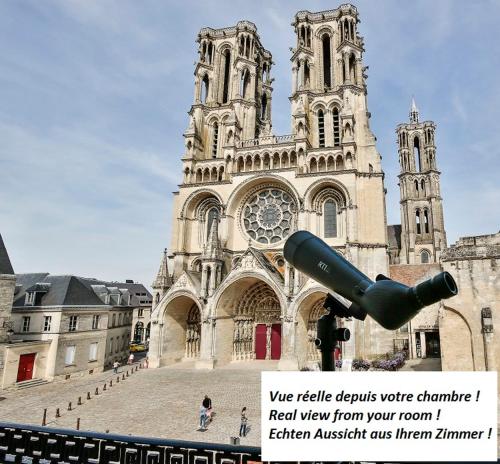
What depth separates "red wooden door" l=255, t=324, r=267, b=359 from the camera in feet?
96.6

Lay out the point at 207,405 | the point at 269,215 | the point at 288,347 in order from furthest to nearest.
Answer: the point at 269,215 < the point at 288,347 < the point at 207,405

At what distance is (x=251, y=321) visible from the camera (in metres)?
29.8

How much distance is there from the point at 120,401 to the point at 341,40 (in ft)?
114

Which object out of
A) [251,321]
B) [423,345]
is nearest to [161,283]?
[251,321]

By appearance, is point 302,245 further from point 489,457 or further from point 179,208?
point 179,208

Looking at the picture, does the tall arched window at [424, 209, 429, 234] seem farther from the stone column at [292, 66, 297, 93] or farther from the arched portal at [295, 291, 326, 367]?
the arched portal at [295, 291, 326, 367]

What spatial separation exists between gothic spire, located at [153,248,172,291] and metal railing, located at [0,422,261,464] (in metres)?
24.5

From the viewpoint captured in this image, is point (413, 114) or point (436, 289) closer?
point (436, 289)

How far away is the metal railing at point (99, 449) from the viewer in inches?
174

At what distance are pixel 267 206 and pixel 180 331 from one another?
1292 centimetres

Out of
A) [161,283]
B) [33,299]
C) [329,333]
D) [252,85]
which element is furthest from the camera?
[252,85]

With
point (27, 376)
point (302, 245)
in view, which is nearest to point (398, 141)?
point (27, 376)

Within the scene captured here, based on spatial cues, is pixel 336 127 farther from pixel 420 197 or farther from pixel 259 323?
pixel 420 197

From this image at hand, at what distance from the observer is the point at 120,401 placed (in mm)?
17797
